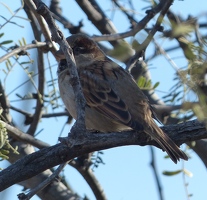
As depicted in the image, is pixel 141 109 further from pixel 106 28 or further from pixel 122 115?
pixel 106 28

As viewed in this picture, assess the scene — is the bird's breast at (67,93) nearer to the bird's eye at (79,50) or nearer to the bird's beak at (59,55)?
the bird's beak at (59,55)

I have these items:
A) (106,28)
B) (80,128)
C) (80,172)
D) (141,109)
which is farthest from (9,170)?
(106,28)

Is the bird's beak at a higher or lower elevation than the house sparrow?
higher

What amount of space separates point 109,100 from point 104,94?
92 millimetres

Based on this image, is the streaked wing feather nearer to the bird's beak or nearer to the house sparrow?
the house sparrow

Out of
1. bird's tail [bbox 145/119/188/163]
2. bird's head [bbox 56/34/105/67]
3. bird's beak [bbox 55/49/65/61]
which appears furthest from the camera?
bird's head [bbox 56/34/105/67]

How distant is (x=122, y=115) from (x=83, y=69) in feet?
2.15

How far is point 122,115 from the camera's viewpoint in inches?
136

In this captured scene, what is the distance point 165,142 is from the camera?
3.01 meters

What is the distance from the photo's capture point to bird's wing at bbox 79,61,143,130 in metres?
3.48

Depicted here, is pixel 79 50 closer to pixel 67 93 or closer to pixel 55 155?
pixel 67 93

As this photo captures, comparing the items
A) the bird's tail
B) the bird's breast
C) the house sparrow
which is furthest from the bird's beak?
the bird's tail

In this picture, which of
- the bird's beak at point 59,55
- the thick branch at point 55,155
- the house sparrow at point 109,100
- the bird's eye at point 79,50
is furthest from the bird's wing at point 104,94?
the thick branch at point 55,155

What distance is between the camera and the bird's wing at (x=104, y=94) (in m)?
3.48
